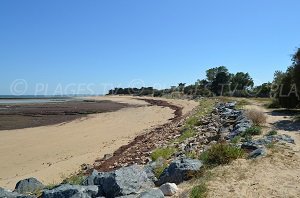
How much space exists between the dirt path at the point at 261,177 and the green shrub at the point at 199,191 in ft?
0.37

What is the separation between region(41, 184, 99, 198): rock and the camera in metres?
7.28

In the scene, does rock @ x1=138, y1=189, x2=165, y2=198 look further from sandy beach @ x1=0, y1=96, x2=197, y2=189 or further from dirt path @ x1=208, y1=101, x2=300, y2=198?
sandy beach @ x1=0, y1=96, x2=197, y2=189

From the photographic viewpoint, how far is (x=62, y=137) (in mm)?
22172

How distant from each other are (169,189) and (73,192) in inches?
74.5

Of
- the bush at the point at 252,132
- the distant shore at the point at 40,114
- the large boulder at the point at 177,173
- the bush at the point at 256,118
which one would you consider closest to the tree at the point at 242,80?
the distant shore at the point at 40,114

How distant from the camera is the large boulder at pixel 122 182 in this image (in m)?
7.48

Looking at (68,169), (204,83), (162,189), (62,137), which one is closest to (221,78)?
(204,83)

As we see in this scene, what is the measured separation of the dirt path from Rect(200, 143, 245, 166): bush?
228 millimetres

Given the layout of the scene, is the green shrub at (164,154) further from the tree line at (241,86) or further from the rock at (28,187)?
the tree line at (241,86)

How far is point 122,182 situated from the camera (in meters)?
7.59

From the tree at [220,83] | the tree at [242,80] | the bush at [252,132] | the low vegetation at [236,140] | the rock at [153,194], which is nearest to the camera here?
the rock at [153,194]

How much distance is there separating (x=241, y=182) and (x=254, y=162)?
1.48 m

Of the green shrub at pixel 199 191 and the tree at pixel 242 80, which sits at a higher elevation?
the tree at pixel 242 80

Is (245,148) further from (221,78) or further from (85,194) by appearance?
(221,78)
